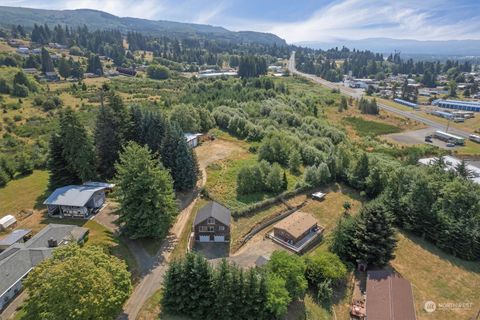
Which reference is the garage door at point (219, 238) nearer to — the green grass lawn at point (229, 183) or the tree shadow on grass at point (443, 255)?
the green grass lawn at point (229, 183)

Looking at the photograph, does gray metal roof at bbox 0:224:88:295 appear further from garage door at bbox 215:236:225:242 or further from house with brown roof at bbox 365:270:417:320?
house with brown roof at bbox 365:270:417:320

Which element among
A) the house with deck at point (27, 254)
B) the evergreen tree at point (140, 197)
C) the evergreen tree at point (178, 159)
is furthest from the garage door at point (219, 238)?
the house with deck at point (27, 254)

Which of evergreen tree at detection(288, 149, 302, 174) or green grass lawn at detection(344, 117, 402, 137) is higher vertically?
evergreen tree at detection(288, 149, 302, 174)

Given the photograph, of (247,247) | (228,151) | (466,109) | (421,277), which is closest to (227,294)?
(247,247)

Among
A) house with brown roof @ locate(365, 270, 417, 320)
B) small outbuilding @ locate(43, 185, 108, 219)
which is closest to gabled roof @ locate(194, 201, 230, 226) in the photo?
small outbuilding @ locate(43, 185, 108, 219)

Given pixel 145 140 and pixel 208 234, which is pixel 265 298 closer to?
pixel 208 234

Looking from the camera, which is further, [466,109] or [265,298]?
[466,109]

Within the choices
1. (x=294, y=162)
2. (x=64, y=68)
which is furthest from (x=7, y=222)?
(x=64, y=68)
